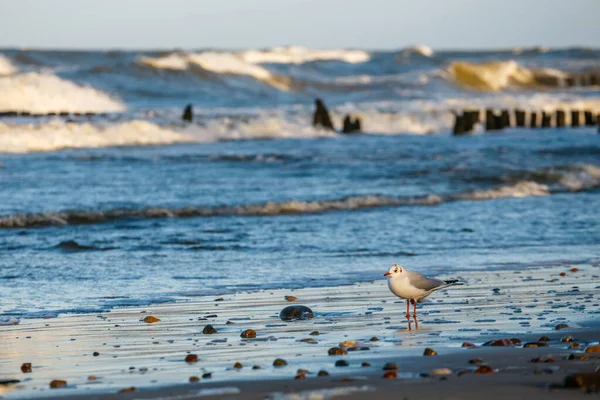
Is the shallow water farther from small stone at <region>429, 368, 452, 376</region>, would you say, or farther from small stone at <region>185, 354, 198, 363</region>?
small stone at <region>429, 368, 452, 376</region>

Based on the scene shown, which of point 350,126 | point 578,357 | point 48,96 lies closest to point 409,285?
point 578,357

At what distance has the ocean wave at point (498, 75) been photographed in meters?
65.5

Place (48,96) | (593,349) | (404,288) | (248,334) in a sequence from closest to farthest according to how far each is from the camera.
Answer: (593,349)
(248,334)
(404,288)
(48,96)

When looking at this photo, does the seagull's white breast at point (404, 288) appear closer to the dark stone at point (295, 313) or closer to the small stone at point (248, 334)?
the dark stone at point (295, 313)

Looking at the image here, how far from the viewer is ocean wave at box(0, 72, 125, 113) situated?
1470 inches

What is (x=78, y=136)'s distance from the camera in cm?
2691

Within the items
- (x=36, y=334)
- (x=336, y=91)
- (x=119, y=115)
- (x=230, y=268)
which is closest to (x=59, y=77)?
(x=119, y=115)

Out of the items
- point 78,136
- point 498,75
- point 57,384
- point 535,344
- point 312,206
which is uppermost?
point 498,75

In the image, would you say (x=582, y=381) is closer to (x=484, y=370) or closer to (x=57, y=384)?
(x=484, y=370)

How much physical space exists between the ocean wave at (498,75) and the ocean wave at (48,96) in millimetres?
27221

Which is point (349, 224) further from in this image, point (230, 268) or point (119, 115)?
point (119, 115)

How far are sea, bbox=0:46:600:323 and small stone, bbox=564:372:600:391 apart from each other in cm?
385

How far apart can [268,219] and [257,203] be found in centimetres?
101

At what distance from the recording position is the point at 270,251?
10.6 m
